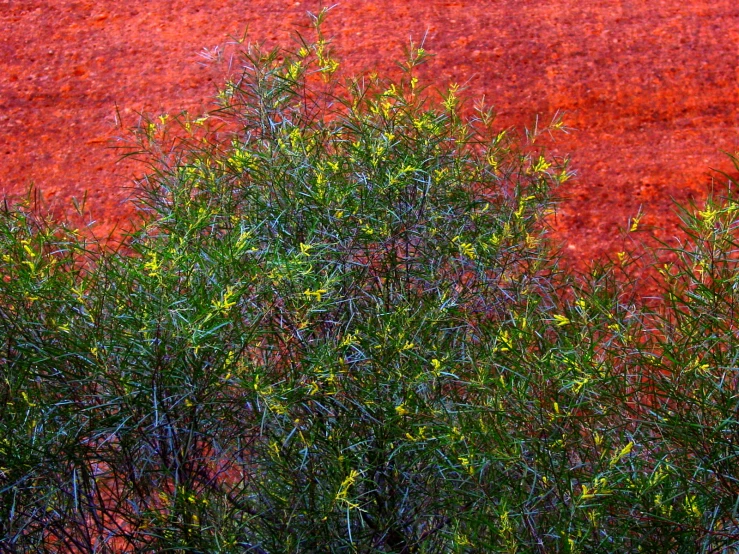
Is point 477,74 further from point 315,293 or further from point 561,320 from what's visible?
point 315,293

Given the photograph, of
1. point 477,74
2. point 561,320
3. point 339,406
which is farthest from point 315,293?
point 477,74

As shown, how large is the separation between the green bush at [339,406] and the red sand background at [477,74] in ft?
12.7

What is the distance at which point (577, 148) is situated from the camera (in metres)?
7.50

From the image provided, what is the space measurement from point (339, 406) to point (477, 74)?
5731 millimetres

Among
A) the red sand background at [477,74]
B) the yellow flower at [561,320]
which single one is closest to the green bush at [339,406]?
the yellow flower at [561,320]

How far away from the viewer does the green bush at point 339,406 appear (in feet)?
8.27

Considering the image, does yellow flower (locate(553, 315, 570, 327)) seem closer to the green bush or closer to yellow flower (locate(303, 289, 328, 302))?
the green bush

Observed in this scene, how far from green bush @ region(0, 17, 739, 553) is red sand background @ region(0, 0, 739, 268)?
386 cm

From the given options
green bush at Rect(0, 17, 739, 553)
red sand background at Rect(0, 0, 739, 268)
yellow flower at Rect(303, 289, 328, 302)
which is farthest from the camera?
red sand background at Rect(0, 0, 739, 268)

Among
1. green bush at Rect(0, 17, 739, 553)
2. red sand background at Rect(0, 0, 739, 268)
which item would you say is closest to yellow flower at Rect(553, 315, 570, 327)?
green bush at Rect(0, 17, 739, 553)

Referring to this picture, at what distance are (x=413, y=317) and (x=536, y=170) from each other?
101 centimetres

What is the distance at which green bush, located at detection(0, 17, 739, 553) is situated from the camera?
2.52m

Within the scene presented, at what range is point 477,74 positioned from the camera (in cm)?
799

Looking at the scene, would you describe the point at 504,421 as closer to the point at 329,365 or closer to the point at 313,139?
the point at 329,365
